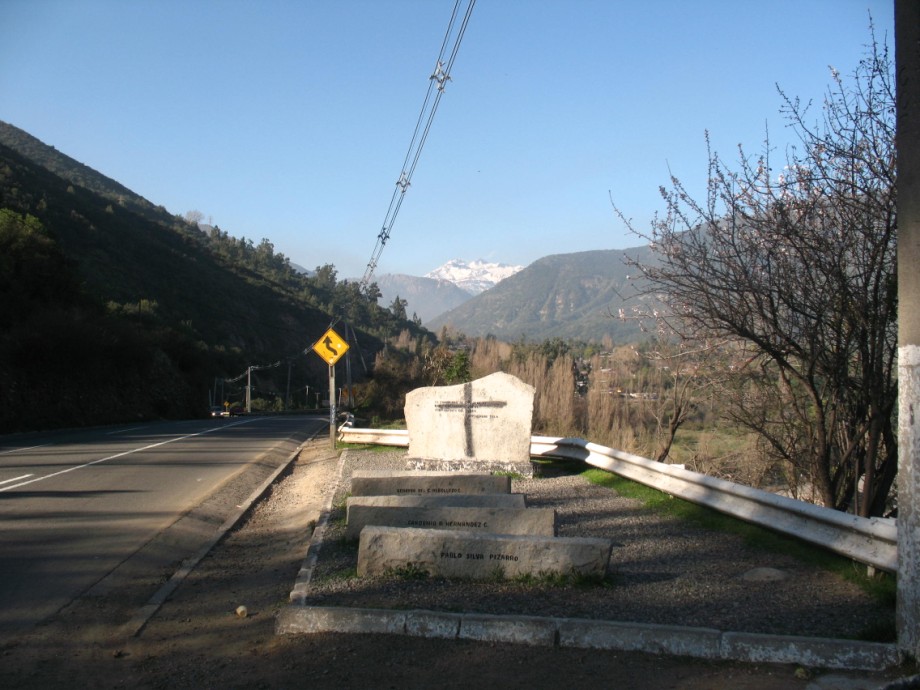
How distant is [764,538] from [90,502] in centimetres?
852

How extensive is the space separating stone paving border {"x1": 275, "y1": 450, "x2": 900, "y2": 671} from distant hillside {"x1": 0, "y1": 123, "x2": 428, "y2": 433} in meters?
26.2

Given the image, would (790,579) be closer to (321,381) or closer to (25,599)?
(25,599)

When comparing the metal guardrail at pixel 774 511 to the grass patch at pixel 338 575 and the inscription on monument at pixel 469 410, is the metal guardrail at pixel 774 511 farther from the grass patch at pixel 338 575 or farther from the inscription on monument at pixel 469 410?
the grass patch at pixel 338 575

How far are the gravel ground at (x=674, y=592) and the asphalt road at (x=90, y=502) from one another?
86.7 inches

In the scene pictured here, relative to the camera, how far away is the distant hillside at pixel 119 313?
33875mm

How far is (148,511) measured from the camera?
1061 cm

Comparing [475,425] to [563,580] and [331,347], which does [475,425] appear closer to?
[331,347]

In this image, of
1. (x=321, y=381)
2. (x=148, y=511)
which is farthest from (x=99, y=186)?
(x=148, y=511)

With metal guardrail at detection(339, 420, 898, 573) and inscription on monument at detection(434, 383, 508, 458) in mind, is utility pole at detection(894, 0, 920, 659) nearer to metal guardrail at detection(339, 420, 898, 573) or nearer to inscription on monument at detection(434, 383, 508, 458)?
metal guardrail at detection(339, 420, 898, 573)

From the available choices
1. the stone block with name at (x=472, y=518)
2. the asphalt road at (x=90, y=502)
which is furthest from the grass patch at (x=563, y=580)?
the asphalt road at (x=90, y=502)

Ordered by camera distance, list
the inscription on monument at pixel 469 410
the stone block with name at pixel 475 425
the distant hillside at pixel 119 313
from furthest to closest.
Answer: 1. the distant hillside at pixel 119 313
2. the inscription on monument at pixel 469 410
3. the stone block with name at pixel 475 425

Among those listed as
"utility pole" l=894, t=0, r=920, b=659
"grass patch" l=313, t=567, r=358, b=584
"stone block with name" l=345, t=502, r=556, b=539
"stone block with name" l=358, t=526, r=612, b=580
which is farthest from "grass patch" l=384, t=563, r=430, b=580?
"utility pole" l=894, t=0, r=920, b=659

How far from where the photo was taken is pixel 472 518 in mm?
7359

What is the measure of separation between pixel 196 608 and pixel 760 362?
7.14m
